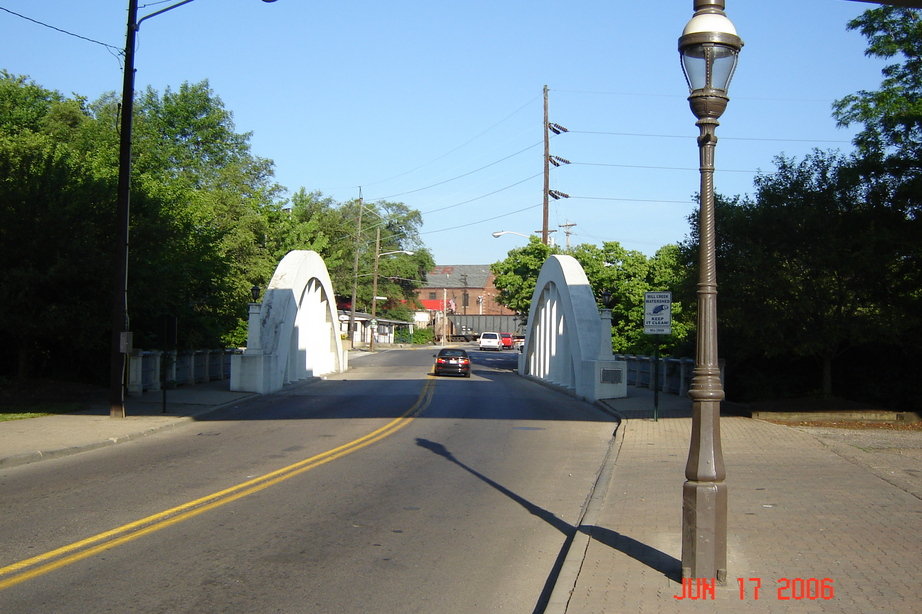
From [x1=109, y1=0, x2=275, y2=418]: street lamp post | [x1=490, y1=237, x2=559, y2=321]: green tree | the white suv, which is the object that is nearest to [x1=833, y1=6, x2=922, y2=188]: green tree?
[x1=109, y1=0, x2=275, y2=418]: street lamp post

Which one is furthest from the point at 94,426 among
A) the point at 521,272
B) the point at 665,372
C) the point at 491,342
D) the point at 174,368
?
the point at 491,342

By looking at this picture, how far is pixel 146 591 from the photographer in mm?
6492

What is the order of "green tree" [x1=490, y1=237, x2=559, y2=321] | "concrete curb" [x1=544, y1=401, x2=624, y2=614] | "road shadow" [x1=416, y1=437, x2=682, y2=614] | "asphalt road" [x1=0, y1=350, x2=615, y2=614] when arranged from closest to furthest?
"concrete curb" [x1=544, y1=401, x2=624, y2=614] → "asphalt road" [x1=0, y1=350, x2=615, y2=614] → "road shadow" [x1=416, y1=437, x2=682, y2=614] → "green tree" [x1=490, y1=237, x2=559, y2=321]

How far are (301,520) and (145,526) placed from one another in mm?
1562

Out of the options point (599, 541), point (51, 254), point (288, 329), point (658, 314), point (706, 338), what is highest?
point (51, 254)

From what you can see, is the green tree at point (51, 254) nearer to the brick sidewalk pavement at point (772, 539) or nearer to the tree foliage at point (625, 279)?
the brick sidewalk pavement at point (772, 539)

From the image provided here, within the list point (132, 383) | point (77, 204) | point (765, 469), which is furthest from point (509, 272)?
point (765, 469)

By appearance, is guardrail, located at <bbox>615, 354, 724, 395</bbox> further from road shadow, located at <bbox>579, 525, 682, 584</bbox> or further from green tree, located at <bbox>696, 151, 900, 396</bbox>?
road shadow, located at <bbox>579, 525, 682, 584</bbox>

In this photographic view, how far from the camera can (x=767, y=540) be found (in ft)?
26.6

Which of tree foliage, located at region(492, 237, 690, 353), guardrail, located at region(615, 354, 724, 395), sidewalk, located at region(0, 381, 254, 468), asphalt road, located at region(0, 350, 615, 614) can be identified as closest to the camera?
asphalt road, located at region(0, 350, 615, 614)

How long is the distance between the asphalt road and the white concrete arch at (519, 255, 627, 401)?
30.1ft

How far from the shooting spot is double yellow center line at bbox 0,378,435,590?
696 cm
